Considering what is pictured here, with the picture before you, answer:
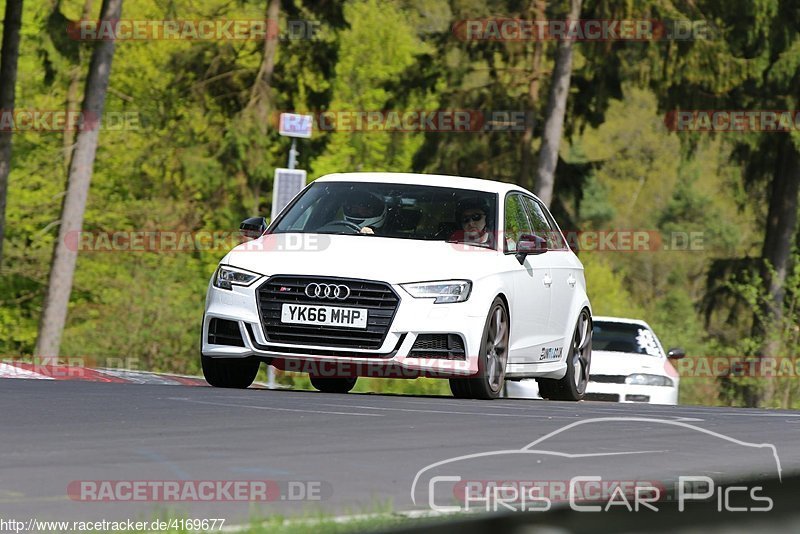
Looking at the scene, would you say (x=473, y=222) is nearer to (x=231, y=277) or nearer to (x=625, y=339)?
(x=231, y=277)

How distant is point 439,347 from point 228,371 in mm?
1890

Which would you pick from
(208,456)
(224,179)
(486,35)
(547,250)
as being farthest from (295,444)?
A: (224,179)

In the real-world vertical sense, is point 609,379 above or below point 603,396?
above

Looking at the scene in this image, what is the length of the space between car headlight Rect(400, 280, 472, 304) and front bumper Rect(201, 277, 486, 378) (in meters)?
0.04

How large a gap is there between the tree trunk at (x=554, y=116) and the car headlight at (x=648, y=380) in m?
13.9

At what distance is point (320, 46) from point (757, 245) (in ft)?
41.0

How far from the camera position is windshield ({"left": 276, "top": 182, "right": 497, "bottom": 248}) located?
1302 cm

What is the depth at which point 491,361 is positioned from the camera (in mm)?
12547

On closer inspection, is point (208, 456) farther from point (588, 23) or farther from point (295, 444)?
point (588, 23)
